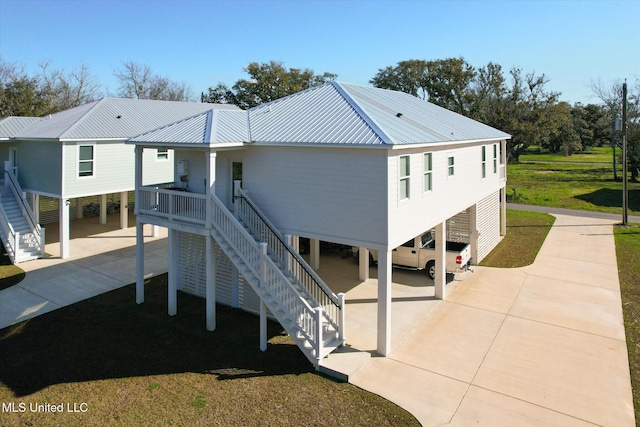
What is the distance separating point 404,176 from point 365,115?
2028mm

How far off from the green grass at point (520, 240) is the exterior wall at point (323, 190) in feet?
31.6

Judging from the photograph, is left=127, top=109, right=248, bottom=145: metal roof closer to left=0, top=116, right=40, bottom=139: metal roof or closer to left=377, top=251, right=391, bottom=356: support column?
left=377, top=251, right=391, bottom=356: support column

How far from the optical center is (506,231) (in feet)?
80.6

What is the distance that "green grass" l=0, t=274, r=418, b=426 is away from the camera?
8.38 m

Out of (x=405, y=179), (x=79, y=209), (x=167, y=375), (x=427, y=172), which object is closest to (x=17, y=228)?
(x=79, y=209)

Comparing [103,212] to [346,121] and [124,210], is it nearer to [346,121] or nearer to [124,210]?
[124,210]

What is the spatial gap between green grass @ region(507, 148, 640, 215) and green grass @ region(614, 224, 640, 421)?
685 cm

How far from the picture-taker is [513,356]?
10.5m

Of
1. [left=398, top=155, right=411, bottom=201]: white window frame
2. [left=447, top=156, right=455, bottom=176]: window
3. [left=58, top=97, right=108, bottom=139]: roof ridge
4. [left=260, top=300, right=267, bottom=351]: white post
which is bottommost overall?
[left=260, top=300, right=267, bottom=351]: white post

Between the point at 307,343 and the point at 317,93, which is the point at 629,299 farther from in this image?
the point at 317,93

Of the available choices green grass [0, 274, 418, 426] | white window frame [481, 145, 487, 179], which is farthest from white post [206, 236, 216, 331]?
white window frame [481, 145, 487, 179]

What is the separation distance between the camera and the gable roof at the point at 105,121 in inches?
797

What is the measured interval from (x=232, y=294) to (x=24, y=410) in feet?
20.6

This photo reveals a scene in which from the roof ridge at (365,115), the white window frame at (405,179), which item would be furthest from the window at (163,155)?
the white window frame at (405,179)
